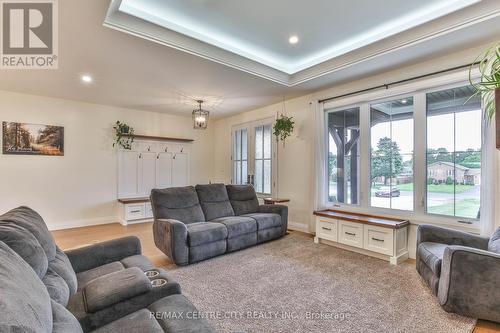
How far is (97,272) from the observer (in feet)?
6.29

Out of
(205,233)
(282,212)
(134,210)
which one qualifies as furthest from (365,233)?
(134,210)

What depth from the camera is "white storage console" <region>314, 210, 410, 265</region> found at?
3.31 meters

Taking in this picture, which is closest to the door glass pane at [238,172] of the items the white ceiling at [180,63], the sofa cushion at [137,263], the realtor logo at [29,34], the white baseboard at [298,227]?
the white ceiling at [180,63]

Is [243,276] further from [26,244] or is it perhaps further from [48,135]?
[48,135]

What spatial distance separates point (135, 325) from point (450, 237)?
3072mm

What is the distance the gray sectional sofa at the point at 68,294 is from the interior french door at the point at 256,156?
4046 mm

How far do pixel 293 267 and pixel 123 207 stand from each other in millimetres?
4045

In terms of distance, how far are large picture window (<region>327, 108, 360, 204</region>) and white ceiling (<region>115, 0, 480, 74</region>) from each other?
121cm

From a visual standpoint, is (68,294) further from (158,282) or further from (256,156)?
(256,156)

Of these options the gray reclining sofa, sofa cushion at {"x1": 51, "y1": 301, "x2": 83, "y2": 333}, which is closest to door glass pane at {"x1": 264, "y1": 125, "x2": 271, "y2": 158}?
the gray reclining sofa

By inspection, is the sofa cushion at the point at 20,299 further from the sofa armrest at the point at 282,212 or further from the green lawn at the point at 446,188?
the green lawn at the point at 446,188

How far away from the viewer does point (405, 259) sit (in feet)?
11.3

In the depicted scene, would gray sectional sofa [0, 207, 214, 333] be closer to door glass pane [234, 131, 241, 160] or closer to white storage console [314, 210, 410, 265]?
white storage console [314, 210, 410, 265]

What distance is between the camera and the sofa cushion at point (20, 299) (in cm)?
69
